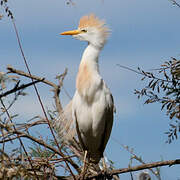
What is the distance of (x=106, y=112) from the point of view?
3150 mm

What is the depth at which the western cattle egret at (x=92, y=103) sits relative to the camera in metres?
3.11

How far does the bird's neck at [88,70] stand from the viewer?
10.4ft

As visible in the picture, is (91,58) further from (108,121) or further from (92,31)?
(108,121)

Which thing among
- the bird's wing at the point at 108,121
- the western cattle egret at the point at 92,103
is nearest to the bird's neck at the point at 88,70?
the western cattle egret at the point at 92,103

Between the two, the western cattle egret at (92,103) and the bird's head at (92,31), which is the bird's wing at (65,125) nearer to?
the western cattle egret at (92,103)

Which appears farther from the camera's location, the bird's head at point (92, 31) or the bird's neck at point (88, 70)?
the bird's head at point (92, 31)

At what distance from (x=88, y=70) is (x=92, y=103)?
1.04 feet

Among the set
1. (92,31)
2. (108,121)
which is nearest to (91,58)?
(92,31)

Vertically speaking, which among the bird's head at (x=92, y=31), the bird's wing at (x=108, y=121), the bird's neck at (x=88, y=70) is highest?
the bird's head at (x=92, y=31)

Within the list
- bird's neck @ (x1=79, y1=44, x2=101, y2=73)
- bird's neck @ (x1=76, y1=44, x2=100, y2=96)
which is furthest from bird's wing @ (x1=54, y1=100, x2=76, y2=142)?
bird's neck @ (x1=79, y1=44, x2=101, y2=73)

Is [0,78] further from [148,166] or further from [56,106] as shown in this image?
[56,106]

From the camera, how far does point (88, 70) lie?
3.25 metres

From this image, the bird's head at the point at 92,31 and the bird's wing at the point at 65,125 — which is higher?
the bird's head at the point at 92,31

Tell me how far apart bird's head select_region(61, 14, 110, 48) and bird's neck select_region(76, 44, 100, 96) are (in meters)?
0.08
